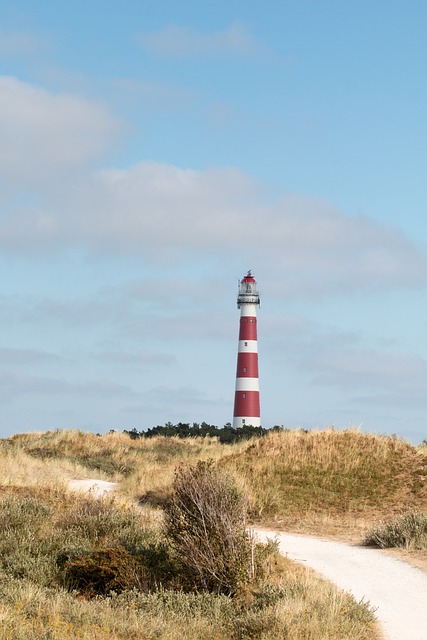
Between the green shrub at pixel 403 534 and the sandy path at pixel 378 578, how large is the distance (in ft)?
1.76

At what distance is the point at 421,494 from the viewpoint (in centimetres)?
2756

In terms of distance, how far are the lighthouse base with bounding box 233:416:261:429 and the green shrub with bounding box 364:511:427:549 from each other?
34.2 meters

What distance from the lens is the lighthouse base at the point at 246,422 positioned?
54.9m

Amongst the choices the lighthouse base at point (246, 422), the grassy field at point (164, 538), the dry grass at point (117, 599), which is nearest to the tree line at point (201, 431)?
the lighthouse base at point (246, 422)

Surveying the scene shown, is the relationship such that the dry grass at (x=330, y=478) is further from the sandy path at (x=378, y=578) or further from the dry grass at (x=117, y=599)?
the sandy path at (x=378, y=578)

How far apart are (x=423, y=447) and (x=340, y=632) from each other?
22673 millimetres

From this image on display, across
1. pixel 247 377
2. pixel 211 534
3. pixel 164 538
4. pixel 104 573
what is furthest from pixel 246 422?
pixel 211 534

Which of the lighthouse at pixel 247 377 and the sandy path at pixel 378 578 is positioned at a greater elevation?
the lighthouse at pixel 247 377

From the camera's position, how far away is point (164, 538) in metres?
16.4

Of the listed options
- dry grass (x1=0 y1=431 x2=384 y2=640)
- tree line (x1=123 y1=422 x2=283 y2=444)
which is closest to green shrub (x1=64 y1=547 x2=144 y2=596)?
dry grass (x1=0 y1=431 x2=384 y2=640)

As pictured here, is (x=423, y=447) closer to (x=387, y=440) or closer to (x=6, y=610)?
(x=387, y=440)

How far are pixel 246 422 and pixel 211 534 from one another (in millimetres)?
40589

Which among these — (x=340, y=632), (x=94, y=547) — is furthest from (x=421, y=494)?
(x=340, y=632)

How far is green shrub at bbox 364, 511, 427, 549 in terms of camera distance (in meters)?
19.2
